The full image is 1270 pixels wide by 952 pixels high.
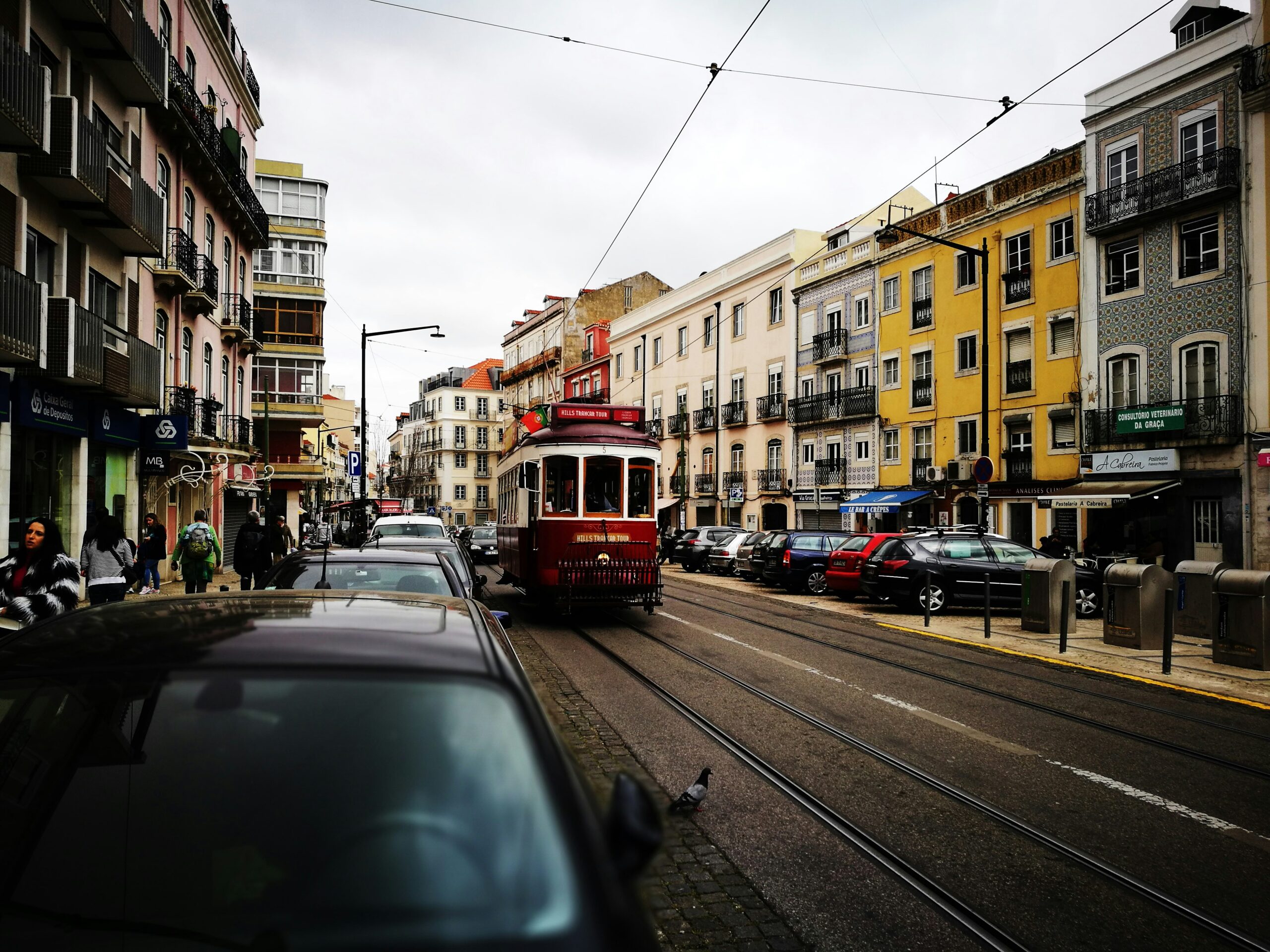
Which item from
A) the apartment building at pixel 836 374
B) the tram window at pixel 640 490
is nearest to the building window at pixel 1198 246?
the apartment building at pixel 836 374

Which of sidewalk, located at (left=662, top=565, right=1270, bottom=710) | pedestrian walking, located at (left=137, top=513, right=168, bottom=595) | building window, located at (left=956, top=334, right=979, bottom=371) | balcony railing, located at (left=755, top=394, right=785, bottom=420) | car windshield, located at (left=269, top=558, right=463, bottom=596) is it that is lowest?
sidewalk, located at (left=662, top=565, right=1270, bottom=710)

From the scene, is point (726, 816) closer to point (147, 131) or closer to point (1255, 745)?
point (1255, 745)

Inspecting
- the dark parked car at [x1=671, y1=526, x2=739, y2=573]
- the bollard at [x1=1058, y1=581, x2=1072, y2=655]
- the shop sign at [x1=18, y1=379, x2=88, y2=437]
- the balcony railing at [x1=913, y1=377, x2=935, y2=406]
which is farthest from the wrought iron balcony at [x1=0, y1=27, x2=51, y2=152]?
the balcony railing at [x1=913, y1=377, x2=935, y2=406]

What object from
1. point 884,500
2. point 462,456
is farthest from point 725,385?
point 462,456

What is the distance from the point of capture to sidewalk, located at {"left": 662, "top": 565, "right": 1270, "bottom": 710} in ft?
32.9

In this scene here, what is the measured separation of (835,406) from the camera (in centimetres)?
4050

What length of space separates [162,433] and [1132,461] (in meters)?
26.4

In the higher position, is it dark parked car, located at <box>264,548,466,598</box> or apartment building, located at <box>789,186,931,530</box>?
apartment building, located at <box>789,186,931,530</box>

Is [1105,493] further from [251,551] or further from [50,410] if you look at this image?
[50,410]

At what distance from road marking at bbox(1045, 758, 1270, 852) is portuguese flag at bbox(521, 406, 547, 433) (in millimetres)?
10990

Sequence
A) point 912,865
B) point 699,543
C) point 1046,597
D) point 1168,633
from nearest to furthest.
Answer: point 912,865 → point 1168,633 → point 1046,597 → point 699,543

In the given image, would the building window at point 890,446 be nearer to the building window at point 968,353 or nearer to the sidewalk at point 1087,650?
the building window at point 968,353

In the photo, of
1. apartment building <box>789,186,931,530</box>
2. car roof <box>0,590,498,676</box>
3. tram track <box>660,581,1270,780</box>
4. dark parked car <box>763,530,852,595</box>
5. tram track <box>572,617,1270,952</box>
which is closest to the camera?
car roof <box>0,590,498,676</box>

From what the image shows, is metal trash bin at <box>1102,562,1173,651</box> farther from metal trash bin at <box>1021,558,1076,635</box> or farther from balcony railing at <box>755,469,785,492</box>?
balcony railing at <box>755,469,785,492</box>
